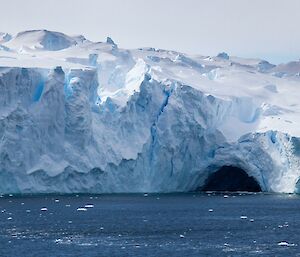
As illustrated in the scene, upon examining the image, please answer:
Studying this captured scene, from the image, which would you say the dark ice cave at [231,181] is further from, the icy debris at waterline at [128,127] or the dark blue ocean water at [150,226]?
the dark blue ocean water at [150,226]

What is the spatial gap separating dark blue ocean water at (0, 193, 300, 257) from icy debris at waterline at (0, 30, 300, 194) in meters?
1.28

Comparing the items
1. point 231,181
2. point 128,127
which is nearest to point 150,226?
point 128,127

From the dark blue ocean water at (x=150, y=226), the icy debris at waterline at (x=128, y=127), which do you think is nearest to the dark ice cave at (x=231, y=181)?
the icy debris at waterline at (x=128, y=127)

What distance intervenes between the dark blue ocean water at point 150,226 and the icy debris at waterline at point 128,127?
128 cm

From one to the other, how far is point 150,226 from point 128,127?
1413 cm

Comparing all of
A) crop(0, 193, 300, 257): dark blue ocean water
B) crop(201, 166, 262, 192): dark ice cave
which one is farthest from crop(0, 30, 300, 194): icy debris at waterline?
crop(201, 166, 262, 192): dark ice cave

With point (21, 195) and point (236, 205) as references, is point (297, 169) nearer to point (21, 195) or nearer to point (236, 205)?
point (236, 205)

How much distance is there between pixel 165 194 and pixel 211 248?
2159 cm

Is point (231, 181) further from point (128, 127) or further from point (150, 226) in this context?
point (150, 226)

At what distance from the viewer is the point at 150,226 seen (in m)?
32.5

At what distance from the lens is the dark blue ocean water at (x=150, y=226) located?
85.3ft

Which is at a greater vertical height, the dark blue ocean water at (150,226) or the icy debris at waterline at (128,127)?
the icy debris at waterline at (128,127)

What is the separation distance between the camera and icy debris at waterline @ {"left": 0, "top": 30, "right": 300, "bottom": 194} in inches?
1681

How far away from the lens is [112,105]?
46.1 meters
